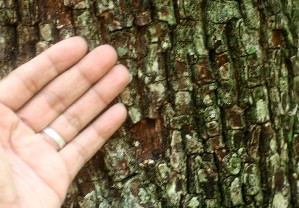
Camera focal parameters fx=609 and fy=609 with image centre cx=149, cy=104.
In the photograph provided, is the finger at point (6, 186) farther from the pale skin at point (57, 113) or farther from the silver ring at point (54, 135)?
the silver ring at point (54, 135)

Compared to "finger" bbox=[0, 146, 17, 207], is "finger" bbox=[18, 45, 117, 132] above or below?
above

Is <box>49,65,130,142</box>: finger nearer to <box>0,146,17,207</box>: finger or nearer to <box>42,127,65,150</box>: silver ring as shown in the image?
<box>42,127,65,150</box>: silver ring

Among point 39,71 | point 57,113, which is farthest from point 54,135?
point 39,71

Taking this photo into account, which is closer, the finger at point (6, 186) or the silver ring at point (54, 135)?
the finger at point (6, 186)

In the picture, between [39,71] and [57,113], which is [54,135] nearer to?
[57,113]

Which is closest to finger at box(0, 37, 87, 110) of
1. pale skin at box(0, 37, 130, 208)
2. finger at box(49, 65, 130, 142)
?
pale skin at box(0, 37, 130, 208)

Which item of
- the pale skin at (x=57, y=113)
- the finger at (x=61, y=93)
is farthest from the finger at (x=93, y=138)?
the finger at (x=61, y=93)

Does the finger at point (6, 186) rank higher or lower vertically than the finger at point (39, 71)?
lower

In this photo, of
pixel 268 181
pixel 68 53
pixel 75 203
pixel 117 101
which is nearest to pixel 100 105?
pixel 117 101
